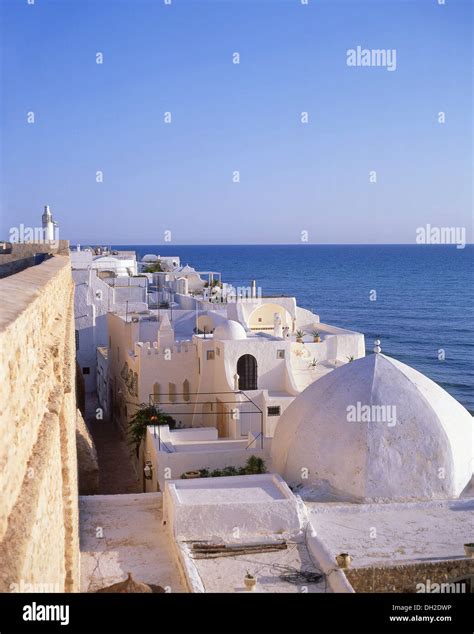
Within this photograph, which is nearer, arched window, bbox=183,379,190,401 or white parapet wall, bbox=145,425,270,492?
white parapet wall, bbox=145,425,270,492

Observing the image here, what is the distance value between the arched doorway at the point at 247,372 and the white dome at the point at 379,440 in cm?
646

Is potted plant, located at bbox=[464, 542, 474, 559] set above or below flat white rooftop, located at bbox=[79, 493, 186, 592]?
above

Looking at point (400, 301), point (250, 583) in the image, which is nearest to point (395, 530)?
point (250, 583)

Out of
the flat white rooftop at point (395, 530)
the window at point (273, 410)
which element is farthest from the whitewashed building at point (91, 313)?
the flat white rooftop at point (395, 530)

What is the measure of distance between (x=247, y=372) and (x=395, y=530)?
9.73 metres

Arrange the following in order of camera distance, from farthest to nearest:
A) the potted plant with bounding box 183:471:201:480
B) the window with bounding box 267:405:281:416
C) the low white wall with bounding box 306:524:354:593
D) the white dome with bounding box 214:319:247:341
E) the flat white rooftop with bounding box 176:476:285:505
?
1. the white dome with bounding box 214:319:247:341
2. the window with bounding box 267:405:281:416
3. the potted plant with bounding box 183:471:201:480
4. the flat white rooftop with bounding box 176:476:285:505
5. the low white wall with bounding box 306:524:354:593

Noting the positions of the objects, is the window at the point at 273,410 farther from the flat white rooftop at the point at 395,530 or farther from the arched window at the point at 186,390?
Result: the flat white rooftop at the point at 395,530

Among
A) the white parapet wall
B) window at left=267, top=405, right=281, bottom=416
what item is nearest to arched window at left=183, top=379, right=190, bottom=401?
window at left=267, top=405, right=281, bottom=416

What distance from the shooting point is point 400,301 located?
91.1 meters

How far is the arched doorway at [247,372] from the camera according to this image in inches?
864

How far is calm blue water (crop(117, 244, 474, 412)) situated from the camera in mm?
55688

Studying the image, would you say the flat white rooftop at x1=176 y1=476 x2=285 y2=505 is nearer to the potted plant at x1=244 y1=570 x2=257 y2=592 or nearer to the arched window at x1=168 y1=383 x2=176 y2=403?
the potted plant at x1=244 y1=570 x2=257 y2=592

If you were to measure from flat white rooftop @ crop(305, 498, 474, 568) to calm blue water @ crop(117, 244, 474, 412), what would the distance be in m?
29.8

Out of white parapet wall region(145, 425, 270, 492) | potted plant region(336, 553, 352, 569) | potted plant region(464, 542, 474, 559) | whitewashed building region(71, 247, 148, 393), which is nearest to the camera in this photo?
potted plant region(336, 553, 352, 569)
